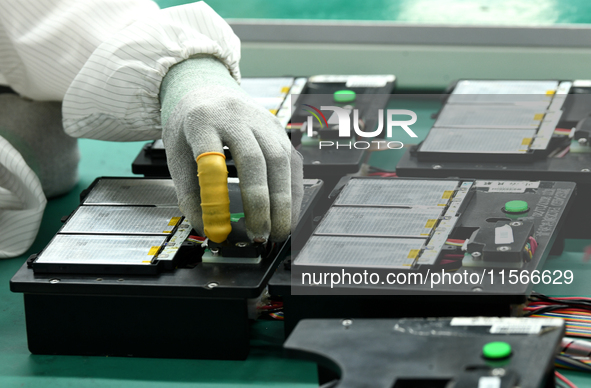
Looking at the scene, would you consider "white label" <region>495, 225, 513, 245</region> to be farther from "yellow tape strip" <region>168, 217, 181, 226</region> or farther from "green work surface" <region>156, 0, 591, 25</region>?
"green work surface" <region>156, 0, 591, 25</region>

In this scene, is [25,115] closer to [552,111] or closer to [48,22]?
[48,22]

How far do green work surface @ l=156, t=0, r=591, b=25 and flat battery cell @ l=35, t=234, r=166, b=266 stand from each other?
169 cm

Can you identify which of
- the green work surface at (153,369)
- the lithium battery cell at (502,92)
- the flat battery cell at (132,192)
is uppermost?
the lithium battery cell at (502,92)

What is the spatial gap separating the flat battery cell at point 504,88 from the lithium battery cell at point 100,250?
44.0 inches

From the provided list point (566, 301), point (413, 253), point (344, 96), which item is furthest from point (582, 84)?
point (413, 253)

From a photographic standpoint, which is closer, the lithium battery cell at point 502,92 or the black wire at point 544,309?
the black wire at point 544,309

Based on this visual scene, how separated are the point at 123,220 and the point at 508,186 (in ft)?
2.60

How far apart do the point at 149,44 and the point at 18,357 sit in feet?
2.11

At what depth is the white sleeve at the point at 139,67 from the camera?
158 centimetres

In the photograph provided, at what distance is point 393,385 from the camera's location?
0.94 m

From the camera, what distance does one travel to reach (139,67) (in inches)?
62.1

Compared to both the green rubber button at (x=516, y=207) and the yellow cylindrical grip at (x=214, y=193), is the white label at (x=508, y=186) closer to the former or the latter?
the green rubber button at (x=516, y=207)

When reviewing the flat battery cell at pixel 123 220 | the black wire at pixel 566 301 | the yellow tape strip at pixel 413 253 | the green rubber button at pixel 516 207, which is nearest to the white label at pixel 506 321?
the yellow tape strip at pixel 413 253

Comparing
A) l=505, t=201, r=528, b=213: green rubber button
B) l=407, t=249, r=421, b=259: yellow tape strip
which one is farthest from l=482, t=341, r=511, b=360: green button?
l=505, t=201, r=528, b=213: green rubber button
